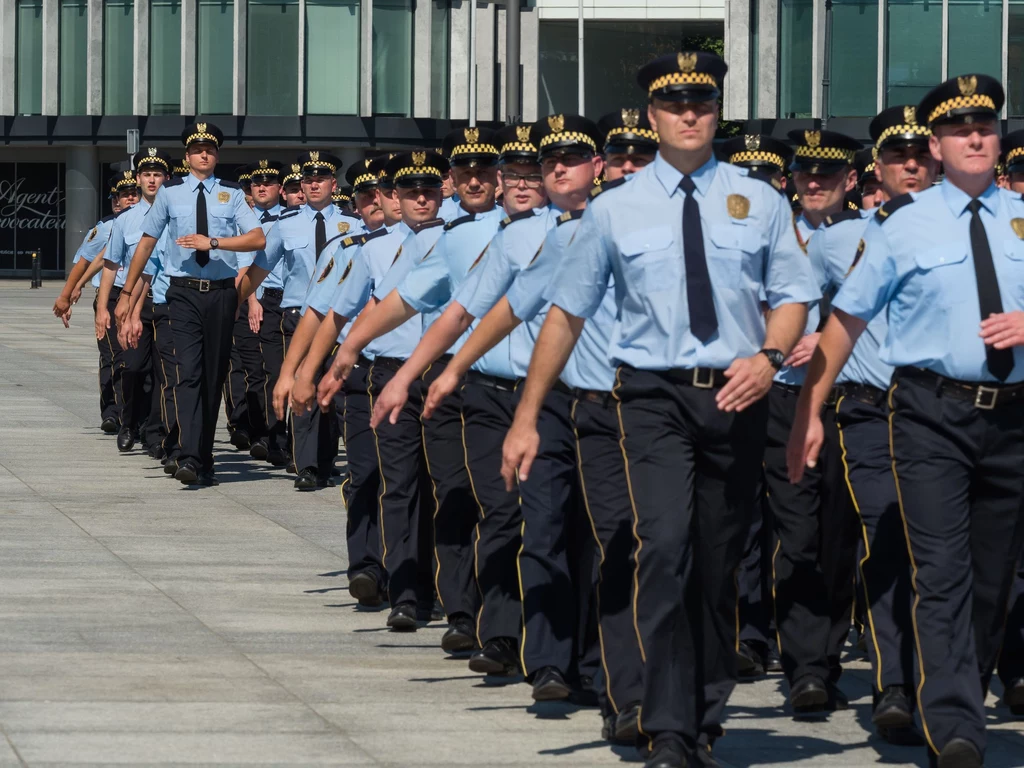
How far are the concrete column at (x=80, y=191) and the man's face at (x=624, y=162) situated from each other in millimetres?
53631

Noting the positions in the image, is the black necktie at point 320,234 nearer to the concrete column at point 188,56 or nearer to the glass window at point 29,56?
the concrete column at point 188,56

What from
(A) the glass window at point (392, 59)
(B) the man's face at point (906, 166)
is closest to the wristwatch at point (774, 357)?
(B) the man's face at point (906, 166)

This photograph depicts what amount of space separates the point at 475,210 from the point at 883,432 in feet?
7.63

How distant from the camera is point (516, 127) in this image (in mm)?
8336

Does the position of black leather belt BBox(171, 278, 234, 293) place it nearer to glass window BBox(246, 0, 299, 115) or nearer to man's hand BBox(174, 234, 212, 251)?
man's hand BBox(174, 234, 212, 251)

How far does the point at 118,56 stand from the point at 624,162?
52130 mm

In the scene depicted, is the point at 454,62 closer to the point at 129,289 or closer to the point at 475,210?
the point at 129,289

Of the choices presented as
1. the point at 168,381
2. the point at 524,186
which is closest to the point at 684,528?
the point at 524,186

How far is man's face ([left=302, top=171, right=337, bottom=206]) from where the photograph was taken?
15.3 m

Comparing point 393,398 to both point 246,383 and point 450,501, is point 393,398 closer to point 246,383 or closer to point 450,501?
point 450,501

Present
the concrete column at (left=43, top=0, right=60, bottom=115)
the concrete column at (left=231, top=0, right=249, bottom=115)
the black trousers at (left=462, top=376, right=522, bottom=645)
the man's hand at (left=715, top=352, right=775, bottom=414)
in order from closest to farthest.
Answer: the man's hand at (left=715, top=352, right=775, bottom=414)
the black trousers at (left=462, top=376, right=522, bottom=645)
the concrete column at (left=231, top=0, right=249, bottom=115)
the concrete column at (left=43, top=0, right=60, bottom=115)

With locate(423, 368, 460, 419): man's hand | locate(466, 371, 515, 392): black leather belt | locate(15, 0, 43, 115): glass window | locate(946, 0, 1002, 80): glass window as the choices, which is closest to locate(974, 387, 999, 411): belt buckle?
locate(423, 368, 460, 419): man's hand

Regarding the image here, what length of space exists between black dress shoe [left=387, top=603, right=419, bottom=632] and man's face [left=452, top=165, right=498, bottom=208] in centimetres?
184

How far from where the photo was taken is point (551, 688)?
7375 millimetres
